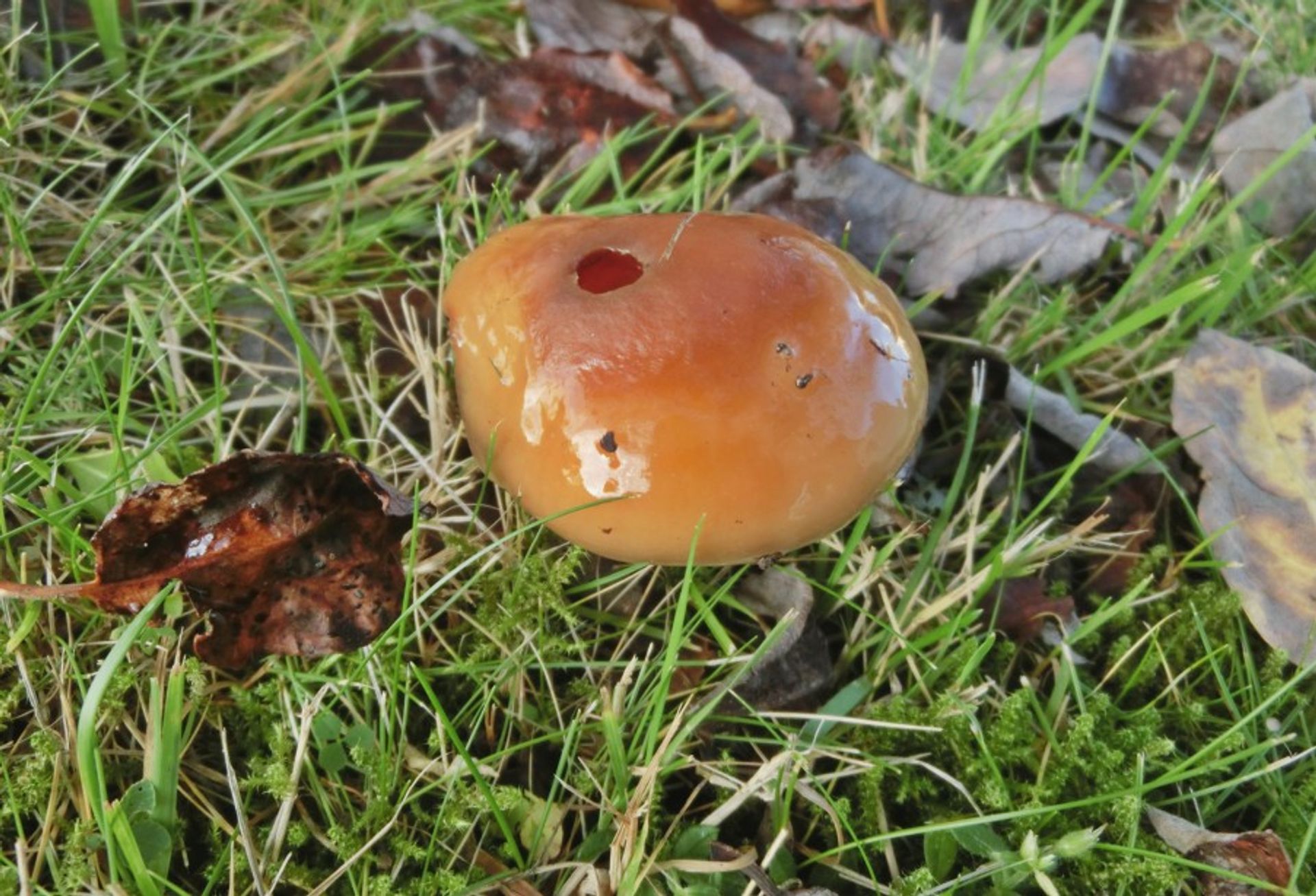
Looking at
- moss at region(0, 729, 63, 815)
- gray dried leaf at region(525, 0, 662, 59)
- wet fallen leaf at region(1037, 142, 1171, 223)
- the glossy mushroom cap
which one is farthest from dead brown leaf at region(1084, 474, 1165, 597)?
moss at region(0, 729, 63, 815)

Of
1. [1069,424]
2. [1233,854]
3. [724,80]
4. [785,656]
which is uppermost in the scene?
[724,80]

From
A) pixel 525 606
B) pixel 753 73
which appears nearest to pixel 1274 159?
pixel 753 73

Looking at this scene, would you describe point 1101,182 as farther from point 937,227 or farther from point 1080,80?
point 1080,80

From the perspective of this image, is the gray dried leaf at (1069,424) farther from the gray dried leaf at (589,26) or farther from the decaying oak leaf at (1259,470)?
the gray dried leaf at (589,26)

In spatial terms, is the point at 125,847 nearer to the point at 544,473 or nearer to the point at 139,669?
the point at 139,669

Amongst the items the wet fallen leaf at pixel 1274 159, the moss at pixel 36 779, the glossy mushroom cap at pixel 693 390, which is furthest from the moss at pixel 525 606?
the wet fallen leaf at pixel 1274 159

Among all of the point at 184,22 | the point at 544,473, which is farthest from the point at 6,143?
the point at 544,473
